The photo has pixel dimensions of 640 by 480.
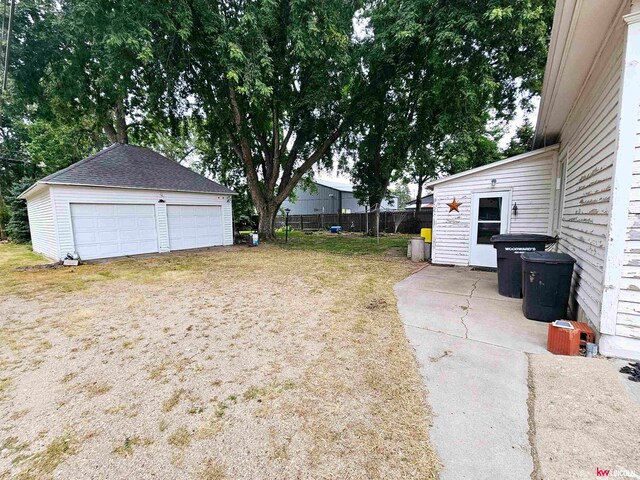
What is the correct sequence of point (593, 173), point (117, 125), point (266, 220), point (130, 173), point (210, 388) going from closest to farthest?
point (210, 388)
point (593, 173)
point (130, 173)
point (266, 220)
point (117, 125)

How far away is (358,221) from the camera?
20.8m

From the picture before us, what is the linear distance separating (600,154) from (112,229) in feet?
38.3

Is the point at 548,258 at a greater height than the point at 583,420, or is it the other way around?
the point at 548,258

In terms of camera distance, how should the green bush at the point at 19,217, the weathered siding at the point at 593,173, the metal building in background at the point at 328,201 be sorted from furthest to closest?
the metal building in background at the point at 328,201, the green bush at the point at 19,217, the weathered siding at the point at 593,173

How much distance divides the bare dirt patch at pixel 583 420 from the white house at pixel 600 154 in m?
0.56

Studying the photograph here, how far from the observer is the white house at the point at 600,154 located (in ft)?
7.68

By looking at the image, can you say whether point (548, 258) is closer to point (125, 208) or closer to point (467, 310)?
point (467, 310)

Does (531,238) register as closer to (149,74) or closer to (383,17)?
(383,17)

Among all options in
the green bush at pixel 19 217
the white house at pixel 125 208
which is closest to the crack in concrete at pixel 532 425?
the white house at pixel 125 208

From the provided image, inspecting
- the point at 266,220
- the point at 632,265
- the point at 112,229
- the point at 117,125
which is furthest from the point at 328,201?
the point at 632,265

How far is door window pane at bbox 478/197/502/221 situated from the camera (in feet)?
21.1

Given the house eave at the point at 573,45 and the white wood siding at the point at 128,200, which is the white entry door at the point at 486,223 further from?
the white wood siding at the point at 128,200

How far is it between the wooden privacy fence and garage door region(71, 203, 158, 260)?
1320 cm

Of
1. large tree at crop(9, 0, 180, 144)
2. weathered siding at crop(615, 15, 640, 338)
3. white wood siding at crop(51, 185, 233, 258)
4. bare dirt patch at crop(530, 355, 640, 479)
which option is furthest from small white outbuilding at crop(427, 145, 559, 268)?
white wood siding at crop(51, 185, 233, 258)
